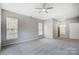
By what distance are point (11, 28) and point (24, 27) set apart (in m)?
0.26

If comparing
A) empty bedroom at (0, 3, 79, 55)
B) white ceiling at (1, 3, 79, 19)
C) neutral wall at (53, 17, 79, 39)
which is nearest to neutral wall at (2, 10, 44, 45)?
empty bedroom at (0, 3, 79, 55)

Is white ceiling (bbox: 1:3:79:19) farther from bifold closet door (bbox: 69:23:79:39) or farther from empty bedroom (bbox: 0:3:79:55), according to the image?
bifold closet door (bbox: 69:23:79:39)

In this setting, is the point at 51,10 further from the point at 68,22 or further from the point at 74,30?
the point at 74,30

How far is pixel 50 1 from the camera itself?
70.2 inches

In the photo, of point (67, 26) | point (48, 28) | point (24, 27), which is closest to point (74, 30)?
point (67, 26)

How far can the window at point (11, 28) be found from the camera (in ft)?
5.84

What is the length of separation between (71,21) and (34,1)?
0.84 metres

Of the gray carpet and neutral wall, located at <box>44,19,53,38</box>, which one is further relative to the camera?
neutral wall, located at <box>44,19,53,38</box>

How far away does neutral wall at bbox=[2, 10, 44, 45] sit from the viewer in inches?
69.5

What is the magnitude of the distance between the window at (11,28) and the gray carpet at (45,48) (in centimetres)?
20

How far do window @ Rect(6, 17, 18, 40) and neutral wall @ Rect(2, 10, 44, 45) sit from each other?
0.06 m
